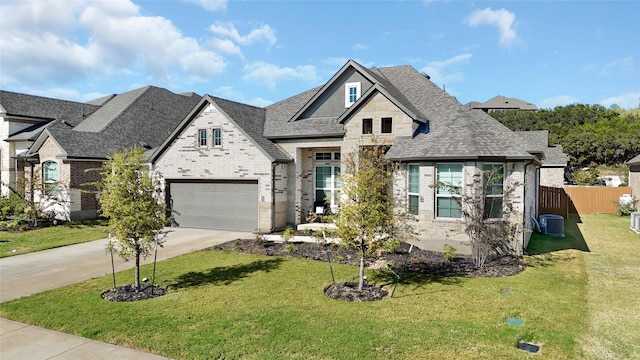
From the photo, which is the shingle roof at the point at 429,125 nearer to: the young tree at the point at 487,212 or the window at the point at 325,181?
the young tree at the point at 487,212

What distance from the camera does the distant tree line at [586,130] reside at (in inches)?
2104

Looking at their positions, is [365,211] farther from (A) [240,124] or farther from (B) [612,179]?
(B) [612,179]

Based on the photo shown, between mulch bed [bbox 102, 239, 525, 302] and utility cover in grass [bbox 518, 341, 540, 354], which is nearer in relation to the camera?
utility cover in grass [bbox 518, 341, 540, 354]

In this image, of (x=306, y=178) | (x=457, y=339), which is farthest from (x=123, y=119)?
(x=457, y=339)

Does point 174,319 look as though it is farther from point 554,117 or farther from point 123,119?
point 554,117

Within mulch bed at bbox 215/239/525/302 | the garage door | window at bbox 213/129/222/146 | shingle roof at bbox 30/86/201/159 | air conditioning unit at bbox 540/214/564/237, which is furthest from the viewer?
shingle roof at bbox 30/86/201/159

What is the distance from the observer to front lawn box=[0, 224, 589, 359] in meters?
6.22

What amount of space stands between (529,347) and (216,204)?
15.8 meters

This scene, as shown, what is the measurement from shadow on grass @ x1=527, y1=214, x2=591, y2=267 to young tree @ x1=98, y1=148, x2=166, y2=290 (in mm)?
11219

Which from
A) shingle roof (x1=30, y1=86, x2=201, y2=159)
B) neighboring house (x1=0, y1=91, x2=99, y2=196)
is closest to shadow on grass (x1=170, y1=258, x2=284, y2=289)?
shingle roof (x1=30, y1=86, x2=201, y2=159)

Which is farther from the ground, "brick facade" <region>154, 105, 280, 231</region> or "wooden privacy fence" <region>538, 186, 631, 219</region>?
"brick facade" <region>154, 105, 280, 231</region>

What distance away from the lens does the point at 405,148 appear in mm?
15094

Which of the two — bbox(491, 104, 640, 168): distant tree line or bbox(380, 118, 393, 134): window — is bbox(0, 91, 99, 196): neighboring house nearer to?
bbox(380, 118, 393, 134): window

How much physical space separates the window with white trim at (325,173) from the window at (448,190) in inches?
261
